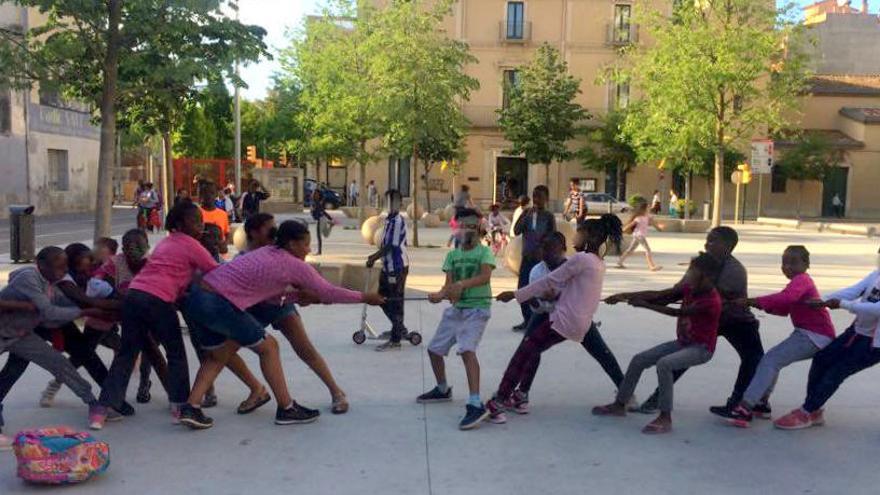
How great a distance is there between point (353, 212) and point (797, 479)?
26.2m

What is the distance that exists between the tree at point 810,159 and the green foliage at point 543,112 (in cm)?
1141

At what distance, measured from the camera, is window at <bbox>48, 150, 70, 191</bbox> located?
30.7 meters

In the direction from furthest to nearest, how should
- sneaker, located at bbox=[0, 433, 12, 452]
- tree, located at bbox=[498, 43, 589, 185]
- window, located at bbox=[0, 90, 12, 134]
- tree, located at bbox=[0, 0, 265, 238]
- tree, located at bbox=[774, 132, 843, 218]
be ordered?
tree, located at bbox=[774, 132, 843, 218]
tree, located at bbox=[498, 43, 589, 185]
window, located at bbox=[0, 90, 12, 134]
tree, located at bbox=[0, 0, 265, 238]
sneaker, located at bbox=[0, 433, 12, 452]

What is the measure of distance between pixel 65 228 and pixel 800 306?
2256cm

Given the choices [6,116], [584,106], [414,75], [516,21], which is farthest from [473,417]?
[516,21]

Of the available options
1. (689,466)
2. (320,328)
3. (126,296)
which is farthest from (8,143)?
(689,466)

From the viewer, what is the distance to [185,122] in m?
10.8

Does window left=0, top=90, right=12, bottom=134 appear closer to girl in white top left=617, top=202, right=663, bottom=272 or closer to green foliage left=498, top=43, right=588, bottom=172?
green foliage left=498, top=43, right=588, bottom=172

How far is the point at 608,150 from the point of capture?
41219 mm

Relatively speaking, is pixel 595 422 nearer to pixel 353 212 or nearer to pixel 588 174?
pixel 353 212

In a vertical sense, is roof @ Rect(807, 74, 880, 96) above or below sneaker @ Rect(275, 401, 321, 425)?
above

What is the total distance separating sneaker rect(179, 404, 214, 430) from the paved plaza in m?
0.07

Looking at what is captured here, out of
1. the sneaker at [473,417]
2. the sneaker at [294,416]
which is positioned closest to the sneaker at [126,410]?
the sneaker at [294,416]

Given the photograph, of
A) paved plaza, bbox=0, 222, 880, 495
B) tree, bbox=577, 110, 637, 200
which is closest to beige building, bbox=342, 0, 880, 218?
tree, bbox=577, 110, 637, 200
